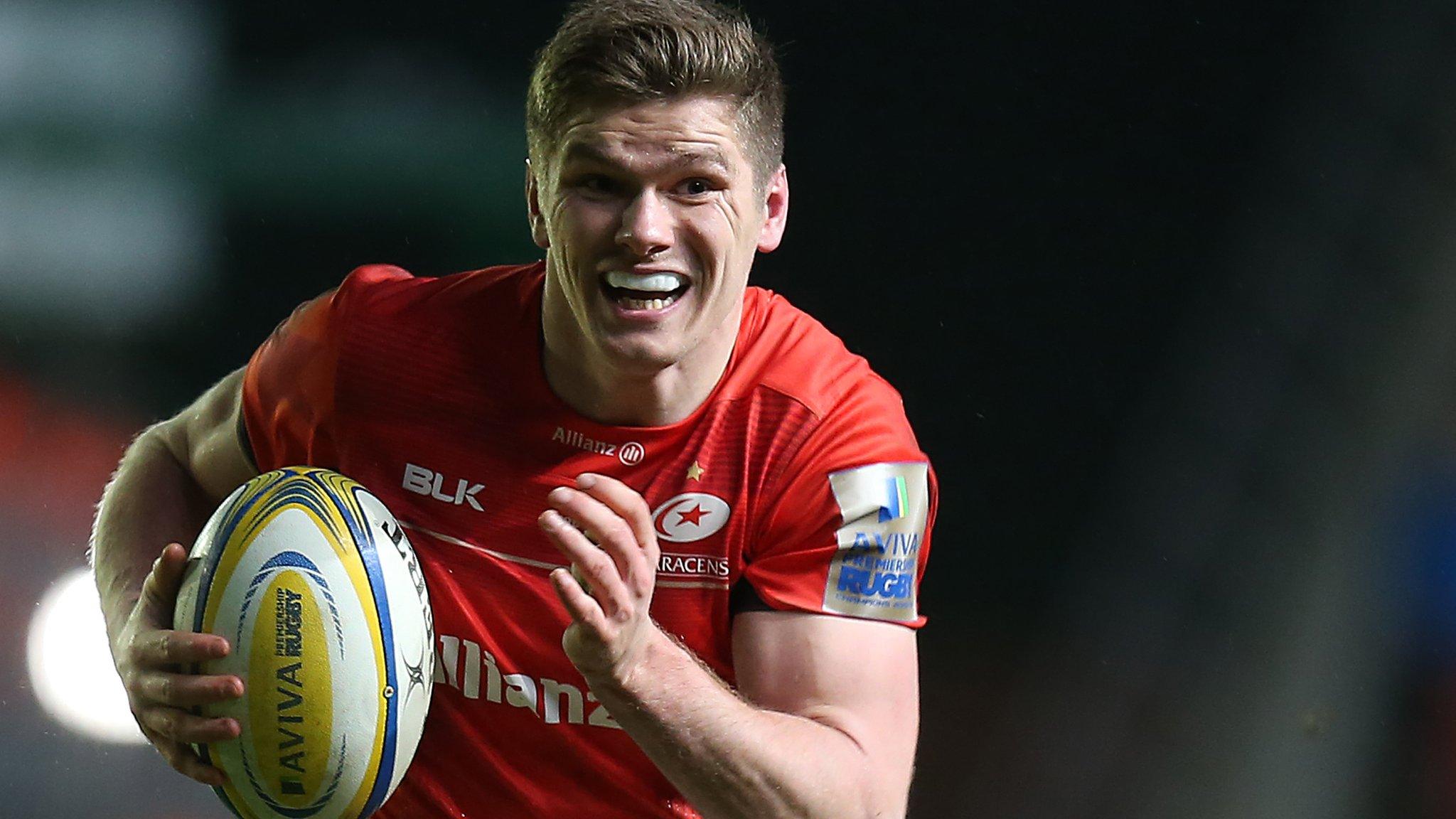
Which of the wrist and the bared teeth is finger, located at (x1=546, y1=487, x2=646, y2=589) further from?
the bared teeth

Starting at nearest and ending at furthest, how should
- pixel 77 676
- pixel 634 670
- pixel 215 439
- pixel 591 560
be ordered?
pixel 591 560, pixel 634 670, pixel 215 439, pixel 77 676

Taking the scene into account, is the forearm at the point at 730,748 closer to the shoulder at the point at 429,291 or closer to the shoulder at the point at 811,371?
the shoulder at the point at 811,371

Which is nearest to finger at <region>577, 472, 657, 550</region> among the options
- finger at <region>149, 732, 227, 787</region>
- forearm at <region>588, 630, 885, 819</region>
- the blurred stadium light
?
forearm at <region>588, 630, 885, 819</region>

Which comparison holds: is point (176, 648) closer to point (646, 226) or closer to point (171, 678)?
point (171, 678)

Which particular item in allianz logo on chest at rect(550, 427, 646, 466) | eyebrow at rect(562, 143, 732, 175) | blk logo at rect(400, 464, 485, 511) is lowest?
blk logo at rect(400, 464, 485, 511)

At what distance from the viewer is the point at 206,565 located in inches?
61.9

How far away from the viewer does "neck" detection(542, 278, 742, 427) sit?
5.79 feet

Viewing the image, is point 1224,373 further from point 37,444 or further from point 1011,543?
point 37,444

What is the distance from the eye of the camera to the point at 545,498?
1796mm

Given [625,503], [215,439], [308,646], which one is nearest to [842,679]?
[625,503]

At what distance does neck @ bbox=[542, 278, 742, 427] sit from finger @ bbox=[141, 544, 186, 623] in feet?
1.47

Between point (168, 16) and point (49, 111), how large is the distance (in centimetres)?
30

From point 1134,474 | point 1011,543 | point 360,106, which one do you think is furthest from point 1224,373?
point 360,106

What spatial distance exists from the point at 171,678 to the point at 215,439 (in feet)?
1.73
